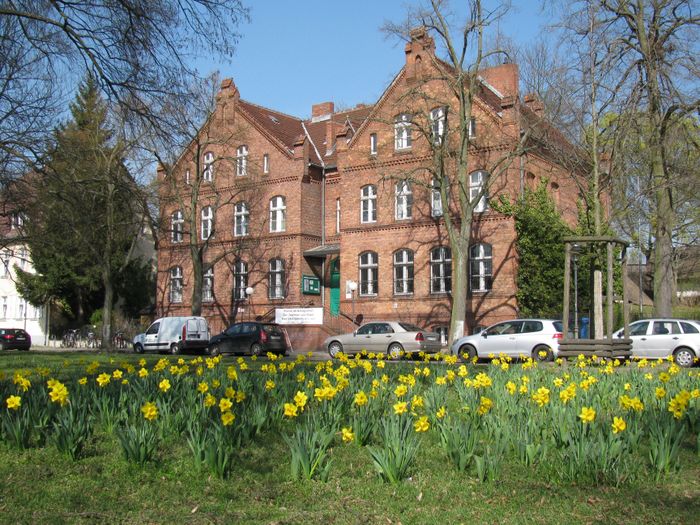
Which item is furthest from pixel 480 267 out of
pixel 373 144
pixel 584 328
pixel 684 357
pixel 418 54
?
pixel 684 357

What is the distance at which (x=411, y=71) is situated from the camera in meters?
38.6

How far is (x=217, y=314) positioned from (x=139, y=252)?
1576 cm

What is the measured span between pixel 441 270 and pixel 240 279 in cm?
1339

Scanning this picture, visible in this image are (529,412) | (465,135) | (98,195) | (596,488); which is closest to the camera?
(596,488)

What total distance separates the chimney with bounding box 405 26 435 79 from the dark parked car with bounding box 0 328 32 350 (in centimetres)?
2750

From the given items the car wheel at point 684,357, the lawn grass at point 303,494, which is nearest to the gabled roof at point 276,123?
the car wheel at point 684,357

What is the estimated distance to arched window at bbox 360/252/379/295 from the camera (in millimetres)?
38938

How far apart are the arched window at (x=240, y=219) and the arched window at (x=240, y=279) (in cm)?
179

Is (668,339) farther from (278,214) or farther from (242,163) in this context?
(242,163)

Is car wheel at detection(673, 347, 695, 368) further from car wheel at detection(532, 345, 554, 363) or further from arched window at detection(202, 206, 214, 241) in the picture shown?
arched window at detection(202, 206, 214, 241)

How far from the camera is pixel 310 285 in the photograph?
41.6 meters

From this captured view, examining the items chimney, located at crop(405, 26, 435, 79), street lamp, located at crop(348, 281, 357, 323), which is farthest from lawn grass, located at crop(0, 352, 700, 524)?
chimney, located at crop(405, 26, 435, 79)

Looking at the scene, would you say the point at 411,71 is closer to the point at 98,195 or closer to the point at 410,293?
the point at 410,293

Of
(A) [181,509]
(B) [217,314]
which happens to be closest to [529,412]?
(A) [181,509]
